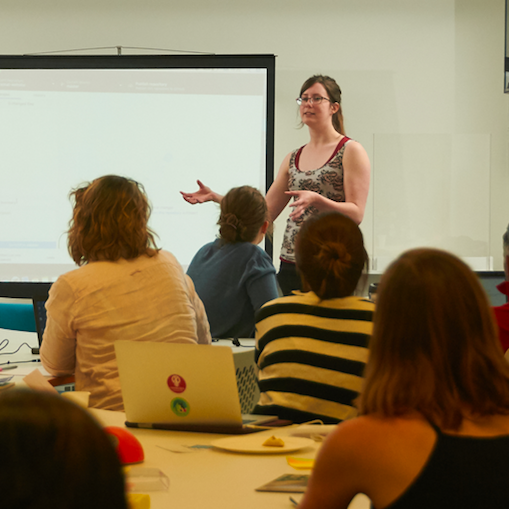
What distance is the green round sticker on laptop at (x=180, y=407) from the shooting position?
50.2 inches

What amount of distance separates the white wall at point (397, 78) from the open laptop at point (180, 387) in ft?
11.1

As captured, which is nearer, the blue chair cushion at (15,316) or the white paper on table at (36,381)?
the white paper on table at (36,381)

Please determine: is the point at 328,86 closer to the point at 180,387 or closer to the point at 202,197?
the point at 202,197

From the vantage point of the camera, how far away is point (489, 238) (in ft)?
14.9

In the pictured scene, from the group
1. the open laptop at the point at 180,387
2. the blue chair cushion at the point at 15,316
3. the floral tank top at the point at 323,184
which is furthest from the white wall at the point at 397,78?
the open laptop at the point at 180,387

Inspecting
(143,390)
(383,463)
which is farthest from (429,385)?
(143,390)

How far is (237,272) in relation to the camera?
2.53 m

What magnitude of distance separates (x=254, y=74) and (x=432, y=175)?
4.95 feet

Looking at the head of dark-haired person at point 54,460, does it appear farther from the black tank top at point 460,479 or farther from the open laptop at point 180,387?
the open laptop at point 180,387

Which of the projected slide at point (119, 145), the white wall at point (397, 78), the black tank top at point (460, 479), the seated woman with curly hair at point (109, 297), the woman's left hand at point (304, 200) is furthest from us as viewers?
the white wall at point (397, 78)

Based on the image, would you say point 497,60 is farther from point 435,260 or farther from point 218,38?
point 435,260

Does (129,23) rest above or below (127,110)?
above

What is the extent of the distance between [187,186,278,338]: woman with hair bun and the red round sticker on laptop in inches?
49.0

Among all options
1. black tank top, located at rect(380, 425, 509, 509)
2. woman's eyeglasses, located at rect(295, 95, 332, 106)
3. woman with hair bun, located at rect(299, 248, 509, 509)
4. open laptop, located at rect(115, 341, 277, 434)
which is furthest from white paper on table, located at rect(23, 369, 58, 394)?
woman's eyeglasses, located at rect(295, 95, 332, 106)
